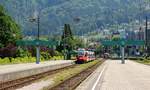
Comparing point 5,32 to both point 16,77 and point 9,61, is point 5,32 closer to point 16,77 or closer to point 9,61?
point 9,61

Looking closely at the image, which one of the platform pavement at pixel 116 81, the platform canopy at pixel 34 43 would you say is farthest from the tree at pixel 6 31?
the platform pavement at pixel 116 81

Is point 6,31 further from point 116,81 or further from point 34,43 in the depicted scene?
point 116,81

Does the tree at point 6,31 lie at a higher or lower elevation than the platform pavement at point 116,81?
higher

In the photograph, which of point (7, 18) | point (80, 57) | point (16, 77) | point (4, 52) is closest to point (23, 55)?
point (4, 52)

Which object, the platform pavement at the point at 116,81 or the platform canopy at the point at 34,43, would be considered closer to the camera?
the platform pavement at the point at 116,81

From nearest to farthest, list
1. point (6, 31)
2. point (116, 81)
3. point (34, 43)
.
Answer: point (116, 81) < point (34, 43) < point (6, 31)

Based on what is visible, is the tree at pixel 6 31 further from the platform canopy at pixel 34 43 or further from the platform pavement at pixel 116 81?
the platform pavement at pixel 116 81

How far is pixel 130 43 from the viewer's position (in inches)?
4734

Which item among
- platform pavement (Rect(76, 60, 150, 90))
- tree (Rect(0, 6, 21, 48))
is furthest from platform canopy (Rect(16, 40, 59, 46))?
platform pavement (Rect(76, 60, 150, 90))

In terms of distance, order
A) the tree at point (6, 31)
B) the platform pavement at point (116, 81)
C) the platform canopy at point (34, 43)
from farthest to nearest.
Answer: the tree at point (6, 31) < the platform canopy at point (34, 43) < the platform pavement at point (116, 81)

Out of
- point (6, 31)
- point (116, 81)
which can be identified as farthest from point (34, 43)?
point (116, 81)

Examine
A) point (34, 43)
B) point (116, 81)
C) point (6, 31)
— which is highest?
point (6, 31)

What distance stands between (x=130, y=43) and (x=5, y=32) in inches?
1363

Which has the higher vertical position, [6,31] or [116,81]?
[6,31]
